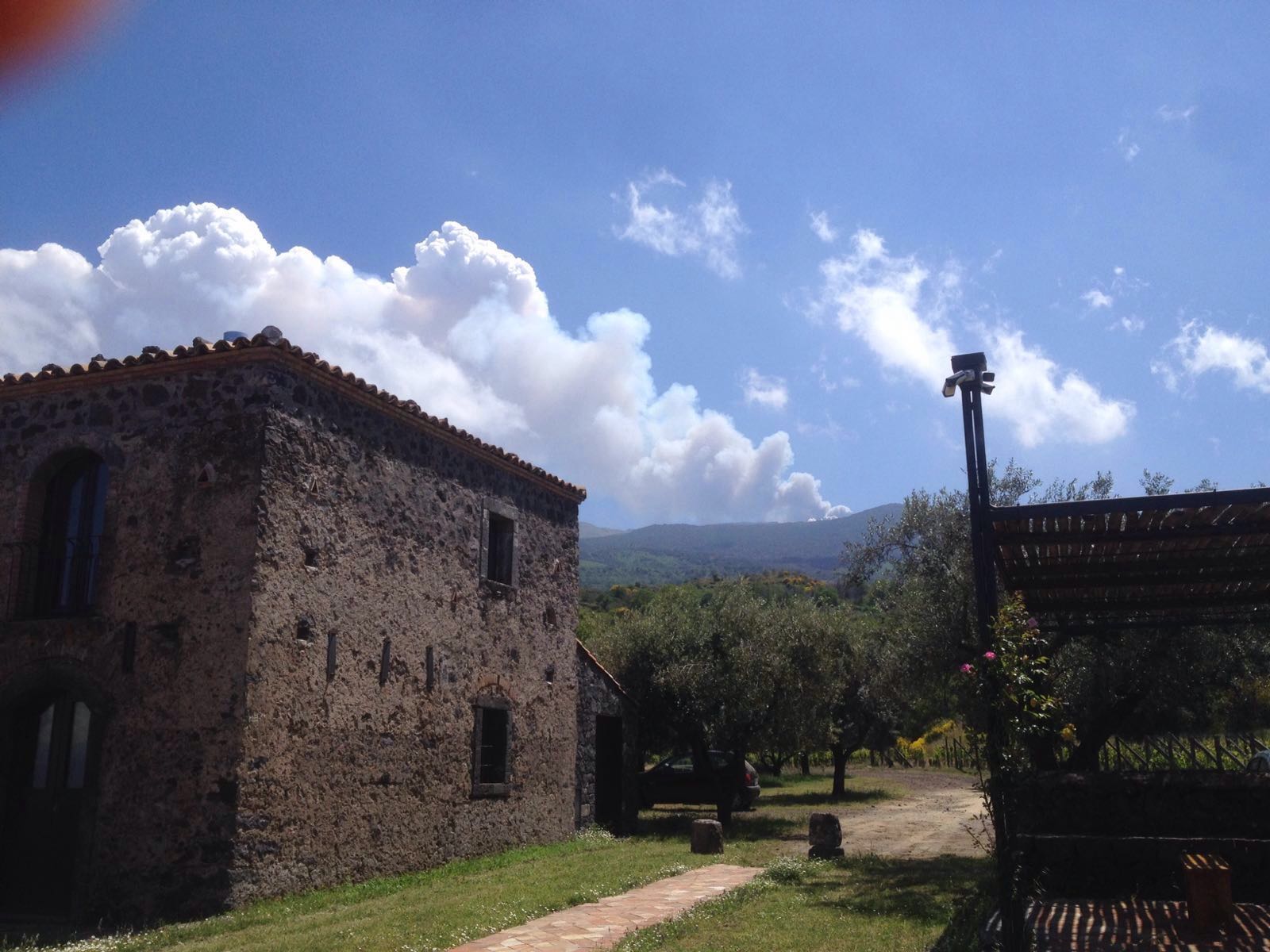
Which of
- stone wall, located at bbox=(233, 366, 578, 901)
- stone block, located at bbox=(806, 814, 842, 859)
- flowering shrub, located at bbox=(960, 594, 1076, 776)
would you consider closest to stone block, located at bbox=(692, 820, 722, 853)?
stone block, located at bbox=(806, 814, 842, 859)

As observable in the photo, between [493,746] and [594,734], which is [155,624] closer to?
[493,746]

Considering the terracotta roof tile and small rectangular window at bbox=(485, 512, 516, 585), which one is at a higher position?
the terracotta roof tile

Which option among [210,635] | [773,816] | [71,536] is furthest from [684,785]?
[71,536]

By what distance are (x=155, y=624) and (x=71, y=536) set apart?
1.84m

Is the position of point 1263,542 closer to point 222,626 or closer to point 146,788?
point 222,626

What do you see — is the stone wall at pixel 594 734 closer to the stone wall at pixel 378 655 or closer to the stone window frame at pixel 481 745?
the stone wall at pixel 378 655

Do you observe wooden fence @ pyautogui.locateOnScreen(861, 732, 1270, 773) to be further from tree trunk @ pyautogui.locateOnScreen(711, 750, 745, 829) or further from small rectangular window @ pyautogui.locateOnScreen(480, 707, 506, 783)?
small rectangular window @ pyautogui.locateOnScreen(480, 707, 506, 783)

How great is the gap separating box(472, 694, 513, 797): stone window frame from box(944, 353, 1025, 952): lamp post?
783 centimetres

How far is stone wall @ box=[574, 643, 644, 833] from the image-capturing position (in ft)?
54.0

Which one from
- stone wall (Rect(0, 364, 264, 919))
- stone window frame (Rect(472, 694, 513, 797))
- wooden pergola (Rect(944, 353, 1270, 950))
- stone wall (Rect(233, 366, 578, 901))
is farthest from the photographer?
stone window frame (Rect(472, 694, 513, 797))

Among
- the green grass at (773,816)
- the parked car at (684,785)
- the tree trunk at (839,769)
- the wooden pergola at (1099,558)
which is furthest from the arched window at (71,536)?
the tree trunk at (839,769)

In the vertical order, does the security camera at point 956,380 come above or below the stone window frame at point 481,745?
above

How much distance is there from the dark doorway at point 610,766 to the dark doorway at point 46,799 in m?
9.38

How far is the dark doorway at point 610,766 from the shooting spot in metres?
18.0
